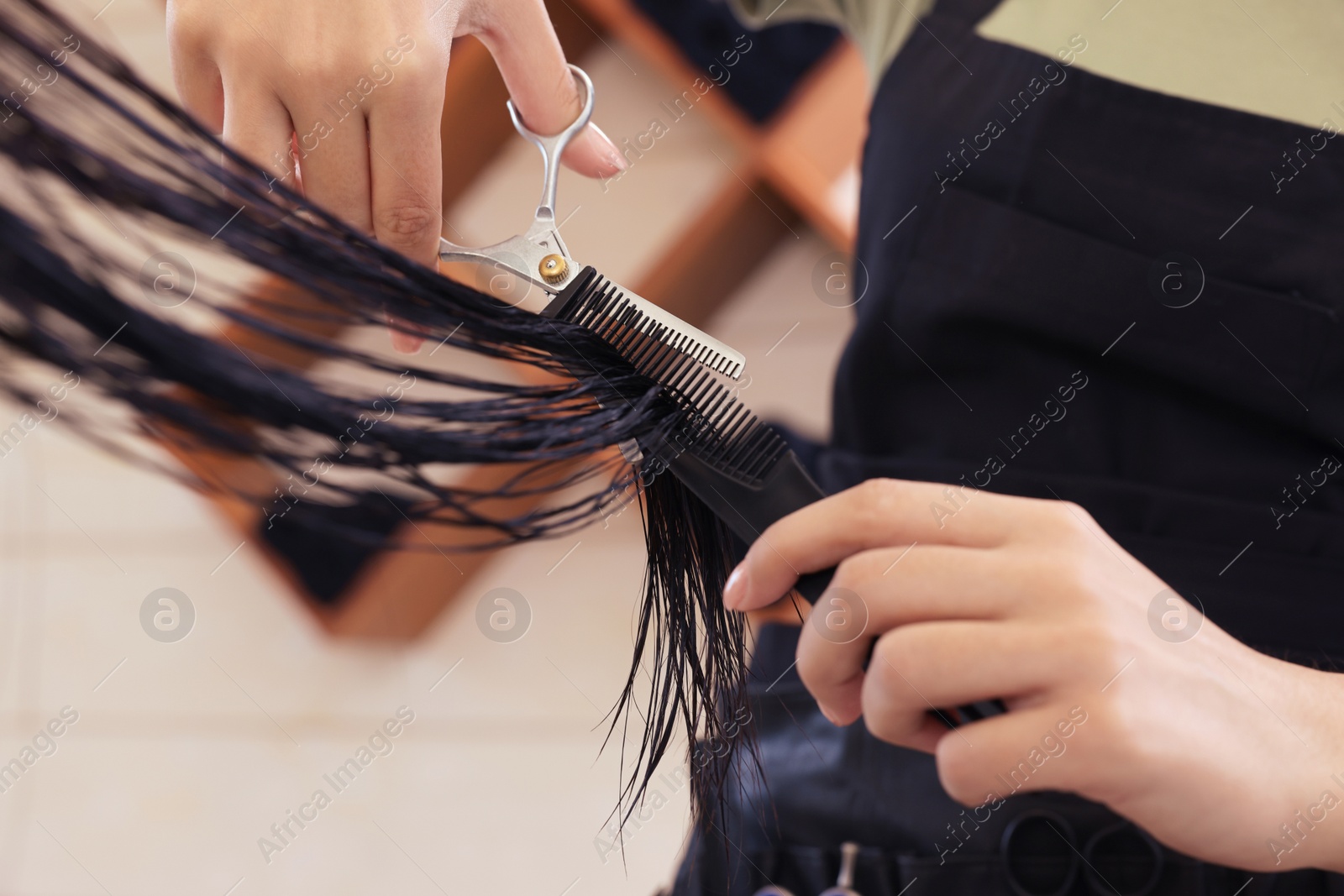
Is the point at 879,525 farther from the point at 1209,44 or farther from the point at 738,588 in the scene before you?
the point at 1209,44

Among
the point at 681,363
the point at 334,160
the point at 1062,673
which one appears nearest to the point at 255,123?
the point at 334,160

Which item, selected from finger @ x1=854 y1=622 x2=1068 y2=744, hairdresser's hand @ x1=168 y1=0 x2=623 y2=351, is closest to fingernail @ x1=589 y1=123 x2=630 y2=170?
hairdresser's hand @ x1=168 y1=0 x2=623 y2=351

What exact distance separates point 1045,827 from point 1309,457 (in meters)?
0.32

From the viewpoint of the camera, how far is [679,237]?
1.31 metres

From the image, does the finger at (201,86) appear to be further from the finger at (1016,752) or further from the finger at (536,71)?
the finger at (1016,752)

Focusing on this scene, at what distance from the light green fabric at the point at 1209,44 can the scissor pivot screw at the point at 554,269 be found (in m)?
0.40

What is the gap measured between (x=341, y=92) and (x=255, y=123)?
0.06 metres

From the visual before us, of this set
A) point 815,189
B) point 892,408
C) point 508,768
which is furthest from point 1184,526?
point 508,768

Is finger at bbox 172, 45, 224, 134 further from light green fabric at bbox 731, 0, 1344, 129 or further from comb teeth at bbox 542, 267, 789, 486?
light green fabric at bbox 731, 0, 1344, 129

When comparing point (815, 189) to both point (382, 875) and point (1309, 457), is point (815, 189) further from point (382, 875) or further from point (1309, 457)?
point (382, 875)

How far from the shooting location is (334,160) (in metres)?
0.49

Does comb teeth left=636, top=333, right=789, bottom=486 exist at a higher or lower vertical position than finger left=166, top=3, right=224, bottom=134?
lower

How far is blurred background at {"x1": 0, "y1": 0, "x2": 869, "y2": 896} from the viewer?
127 cm

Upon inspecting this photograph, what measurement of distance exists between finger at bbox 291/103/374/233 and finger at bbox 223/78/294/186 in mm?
12
